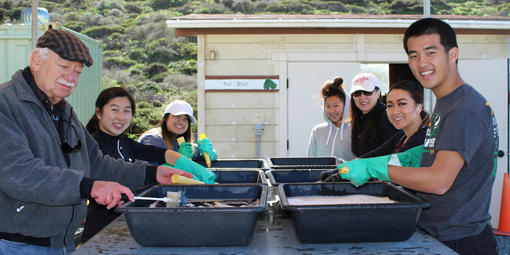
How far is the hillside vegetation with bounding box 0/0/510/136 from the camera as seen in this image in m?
22.5

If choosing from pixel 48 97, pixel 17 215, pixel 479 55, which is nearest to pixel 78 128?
pixel 48 97

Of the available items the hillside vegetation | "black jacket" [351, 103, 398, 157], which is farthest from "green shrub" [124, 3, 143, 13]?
"black jacket" [351, 103, 398, 157]

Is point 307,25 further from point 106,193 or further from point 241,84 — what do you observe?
point 106,193

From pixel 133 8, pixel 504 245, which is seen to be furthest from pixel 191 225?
pixel 133 8

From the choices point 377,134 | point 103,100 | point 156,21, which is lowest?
point 377,134

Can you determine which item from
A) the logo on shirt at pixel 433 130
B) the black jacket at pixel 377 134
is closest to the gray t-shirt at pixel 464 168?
the logo on shirt at pixel 433 130

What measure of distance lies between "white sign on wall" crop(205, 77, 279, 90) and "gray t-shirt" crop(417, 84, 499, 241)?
3.86 m

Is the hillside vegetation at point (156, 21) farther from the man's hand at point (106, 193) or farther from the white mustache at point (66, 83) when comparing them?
the man's hand at point (106, 193)

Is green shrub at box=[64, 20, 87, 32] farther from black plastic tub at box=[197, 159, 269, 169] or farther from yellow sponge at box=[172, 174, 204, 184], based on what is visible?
yellow sponge at box=[172, 174, 204, 184]

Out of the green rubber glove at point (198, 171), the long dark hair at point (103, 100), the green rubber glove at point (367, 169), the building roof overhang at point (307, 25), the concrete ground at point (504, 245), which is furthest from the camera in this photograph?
the building roof overhang at point (307, 25)

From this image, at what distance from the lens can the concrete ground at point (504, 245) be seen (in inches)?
164

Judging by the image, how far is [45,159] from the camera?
5.28 feet

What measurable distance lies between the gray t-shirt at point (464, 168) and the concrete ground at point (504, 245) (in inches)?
122

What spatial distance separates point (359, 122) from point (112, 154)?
1.78m
